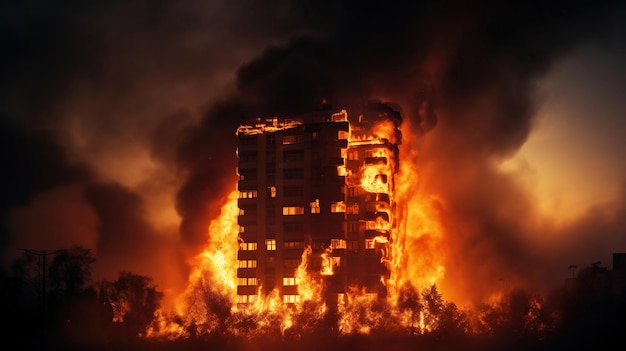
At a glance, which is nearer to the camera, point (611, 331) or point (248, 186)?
point (611, 331)

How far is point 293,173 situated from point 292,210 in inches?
300

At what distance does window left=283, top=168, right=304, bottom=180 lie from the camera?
195625 mm

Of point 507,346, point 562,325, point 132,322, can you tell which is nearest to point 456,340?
point 507,346

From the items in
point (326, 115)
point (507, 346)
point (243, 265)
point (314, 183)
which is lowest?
point (507, 346)

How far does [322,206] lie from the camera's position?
191 m

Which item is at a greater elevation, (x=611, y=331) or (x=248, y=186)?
(x=248, y=186)

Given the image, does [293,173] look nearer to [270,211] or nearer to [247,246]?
[270,211]

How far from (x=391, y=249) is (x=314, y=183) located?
68.2ft

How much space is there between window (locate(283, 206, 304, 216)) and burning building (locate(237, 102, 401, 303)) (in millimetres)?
203

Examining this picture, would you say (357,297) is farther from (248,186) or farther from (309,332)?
(248,186)

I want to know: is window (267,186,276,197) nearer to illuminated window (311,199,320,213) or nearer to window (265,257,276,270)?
illuminated window (311,199,320,213)

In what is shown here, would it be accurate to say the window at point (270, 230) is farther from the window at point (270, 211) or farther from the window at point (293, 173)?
the window at point (293, 173)

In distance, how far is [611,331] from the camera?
179375 millimetres

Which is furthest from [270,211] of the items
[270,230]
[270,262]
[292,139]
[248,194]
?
[292,139]
